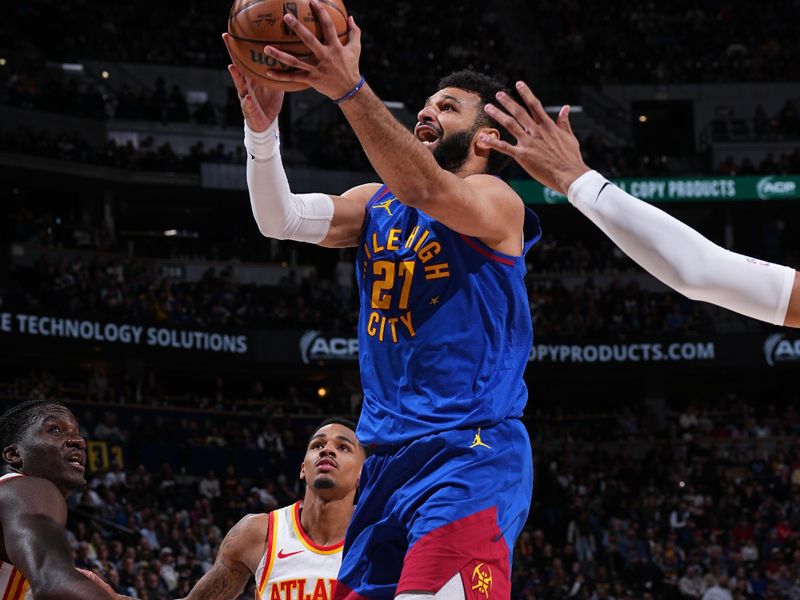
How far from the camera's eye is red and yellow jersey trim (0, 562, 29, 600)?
4295 millimetres

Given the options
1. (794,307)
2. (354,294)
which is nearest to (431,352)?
(794,307)

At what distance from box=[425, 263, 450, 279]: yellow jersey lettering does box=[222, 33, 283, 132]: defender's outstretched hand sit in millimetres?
896

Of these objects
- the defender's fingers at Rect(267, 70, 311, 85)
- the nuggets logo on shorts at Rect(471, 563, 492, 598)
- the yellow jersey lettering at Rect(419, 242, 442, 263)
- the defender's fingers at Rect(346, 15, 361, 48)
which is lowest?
the nuggets logo on shorts at Rect(471, 563, 492, 598)

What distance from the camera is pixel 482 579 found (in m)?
4.17

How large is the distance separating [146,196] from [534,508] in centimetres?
1508

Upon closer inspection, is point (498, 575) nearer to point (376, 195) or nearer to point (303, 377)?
point (376, 195)

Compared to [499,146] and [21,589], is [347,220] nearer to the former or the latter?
[499,146]

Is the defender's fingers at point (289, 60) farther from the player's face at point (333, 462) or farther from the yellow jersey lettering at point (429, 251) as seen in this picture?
the player's face at point (333, 462)

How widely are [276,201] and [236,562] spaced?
2.63 m

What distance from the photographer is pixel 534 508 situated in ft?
79.9

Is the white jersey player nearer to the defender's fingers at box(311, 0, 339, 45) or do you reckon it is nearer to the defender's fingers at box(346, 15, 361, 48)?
the defender's fingers at box(346, 15, 361, 48)

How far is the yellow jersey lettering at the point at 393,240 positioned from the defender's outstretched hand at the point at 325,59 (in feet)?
2.62

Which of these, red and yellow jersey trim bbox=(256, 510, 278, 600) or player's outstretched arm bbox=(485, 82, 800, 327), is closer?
player's outstretched arm bbox=(485, 82, 800, 327)

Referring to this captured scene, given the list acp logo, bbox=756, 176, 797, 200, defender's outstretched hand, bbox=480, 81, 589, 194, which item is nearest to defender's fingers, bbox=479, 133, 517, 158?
defender's outstretched hand, bbox=480, 81, 589, 194
